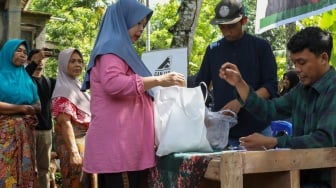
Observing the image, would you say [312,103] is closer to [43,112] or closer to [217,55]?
[217,55]

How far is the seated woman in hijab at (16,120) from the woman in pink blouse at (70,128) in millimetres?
492

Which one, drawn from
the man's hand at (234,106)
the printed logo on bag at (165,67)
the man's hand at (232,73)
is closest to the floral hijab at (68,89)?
the printed logo on bag at (165,67)

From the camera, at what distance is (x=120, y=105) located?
283cm

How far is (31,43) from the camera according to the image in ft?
27.6

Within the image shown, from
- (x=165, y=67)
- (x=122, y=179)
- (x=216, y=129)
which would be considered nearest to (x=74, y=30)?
(x=165, y=67)

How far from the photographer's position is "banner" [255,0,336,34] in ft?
10.4

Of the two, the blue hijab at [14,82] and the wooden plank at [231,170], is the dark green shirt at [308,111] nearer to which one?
the wooden plank at [231,170]

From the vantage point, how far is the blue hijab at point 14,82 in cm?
505

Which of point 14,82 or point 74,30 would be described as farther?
point 74,30

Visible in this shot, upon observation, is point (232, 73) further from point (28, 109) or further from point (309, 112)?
point (28, 109)

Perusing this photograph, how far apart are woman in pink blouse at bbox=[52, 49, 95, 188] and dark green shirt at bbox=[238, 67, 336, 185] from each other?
1.95 m

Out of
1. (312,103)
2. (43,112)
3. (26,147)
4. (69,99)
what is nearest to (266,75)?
(312,103)

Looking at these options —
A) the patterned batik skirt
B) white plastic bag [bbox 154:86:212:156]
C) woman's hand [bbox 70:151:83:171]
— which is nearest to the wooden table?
white plastic bag [bbox 154:86:212:156]

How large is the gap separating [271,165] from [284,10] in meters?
1.37
